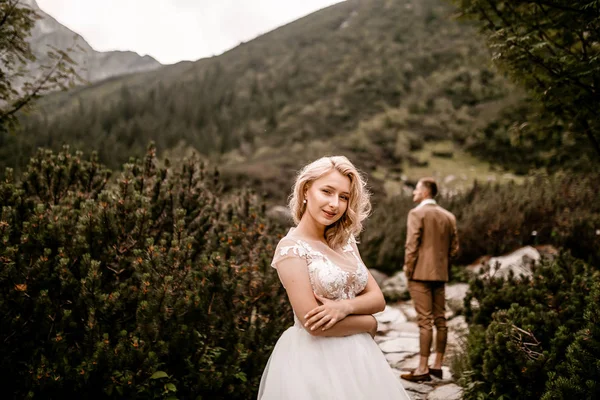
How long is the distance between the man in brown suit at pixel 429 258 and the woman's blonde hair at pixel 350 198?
2.79 metres

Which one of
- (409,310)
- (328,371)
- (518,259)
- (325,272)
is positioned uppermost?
(325,272)

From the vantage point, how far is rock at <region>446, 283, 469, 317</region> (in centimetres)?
621

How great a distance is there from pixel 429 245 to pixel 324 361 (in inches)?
129

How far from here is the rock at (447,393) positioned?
383cm

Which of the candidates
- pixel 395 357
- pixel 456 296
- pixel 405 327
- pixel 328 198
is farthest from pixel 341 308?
pixel 456 296

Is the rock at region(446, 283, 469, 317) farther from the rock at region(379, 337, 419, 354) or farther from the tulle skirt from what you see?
the tulle skirt

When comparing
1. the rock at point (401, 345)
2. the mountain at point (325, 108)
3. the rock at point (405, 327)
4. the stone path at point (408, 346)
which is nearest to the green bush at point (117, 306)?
the stone path at point (408, 346)

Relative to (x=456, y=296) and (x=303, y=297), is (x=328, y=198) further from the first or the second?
(x=456, y=296)

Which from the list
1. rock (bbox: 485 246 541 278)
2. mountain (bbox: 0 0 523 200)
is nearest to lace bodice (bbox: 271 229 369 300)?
rock (bbox: 485 246 541 278)

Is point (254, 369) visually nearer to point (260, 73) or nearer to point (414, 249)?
point (414, 249)

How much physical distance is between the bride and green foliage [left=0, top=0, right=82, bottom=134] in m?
3.39

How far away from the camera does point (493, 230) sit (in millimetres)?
7695

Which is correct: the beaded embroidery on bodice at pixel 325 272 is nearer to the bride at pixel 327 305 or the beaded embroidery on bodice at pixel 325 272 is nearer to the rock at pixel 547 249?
the bride at pixel 327 305

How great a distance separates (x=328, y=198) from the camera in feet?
6.81
